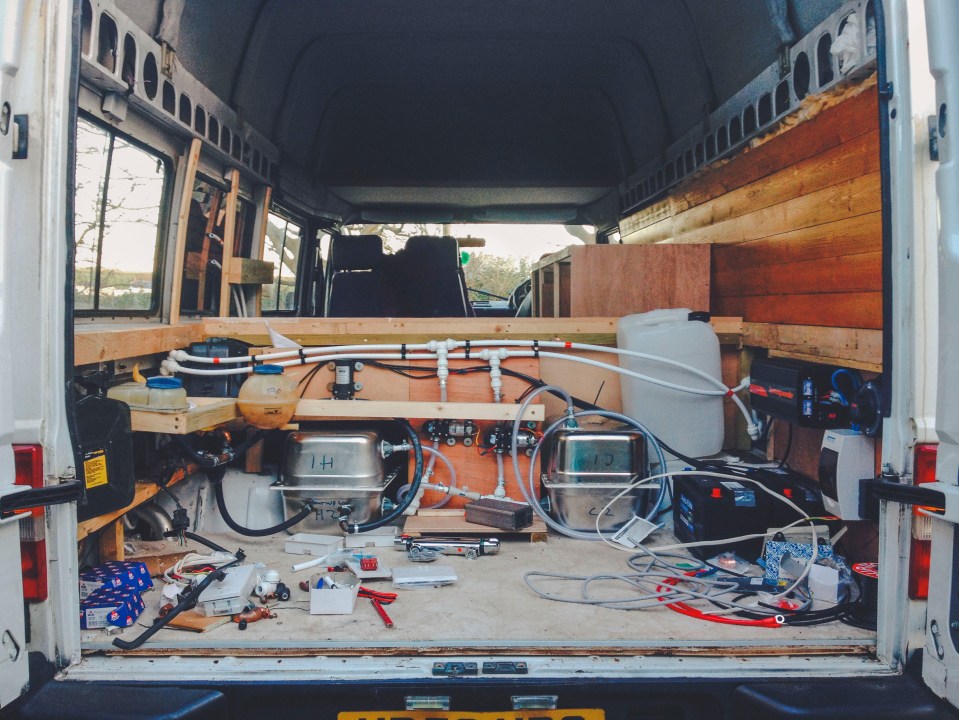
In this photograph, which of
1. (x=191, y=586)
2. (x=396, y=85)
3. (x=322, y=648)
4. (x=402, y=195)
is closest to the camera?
(x=322, y=648)

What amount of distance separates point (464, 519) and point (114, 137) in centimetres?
202

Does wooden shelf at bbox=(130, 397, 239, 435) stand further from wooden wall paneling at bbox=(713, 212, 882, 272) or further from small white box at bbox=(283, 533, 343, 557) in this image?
wooden wall paneling at bbox=(713, 212, 882, 272)

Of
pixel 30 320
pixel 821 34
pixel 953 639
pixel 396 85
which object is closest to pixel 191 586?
pixel 30 320

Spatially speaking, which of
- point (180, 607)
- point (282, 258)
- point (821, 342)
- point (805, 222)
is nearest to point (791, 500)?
point (821, 342)

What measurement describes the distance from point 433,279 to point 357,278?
1.94 ft

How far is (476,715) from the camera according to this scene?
1.48 m

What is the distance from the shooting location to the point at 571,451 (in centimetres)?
271

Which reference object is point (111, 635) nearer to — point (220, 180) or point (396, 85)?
point (220, 180)

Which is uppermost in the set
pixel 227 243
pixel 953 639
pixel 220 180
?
pixel 220 180

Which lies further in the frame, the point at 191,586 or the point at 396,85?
the point at 396,85

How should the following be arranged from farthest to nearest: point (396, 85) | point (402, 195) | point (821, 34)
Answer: point (402, 195)
point (396, 85)
point (821, 34)

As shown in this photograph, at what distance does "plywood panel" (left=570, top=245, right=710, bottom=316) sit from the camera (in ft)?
12.4

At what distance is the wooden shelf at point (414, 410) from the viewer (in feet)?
8.96

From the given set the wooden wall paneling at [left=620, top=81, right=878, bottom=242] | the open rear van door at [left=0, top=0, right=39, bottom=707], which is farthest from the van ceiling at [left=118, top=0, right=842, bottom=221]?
the open rear van door at [left=0, top=0, right=39, bottom=707]
